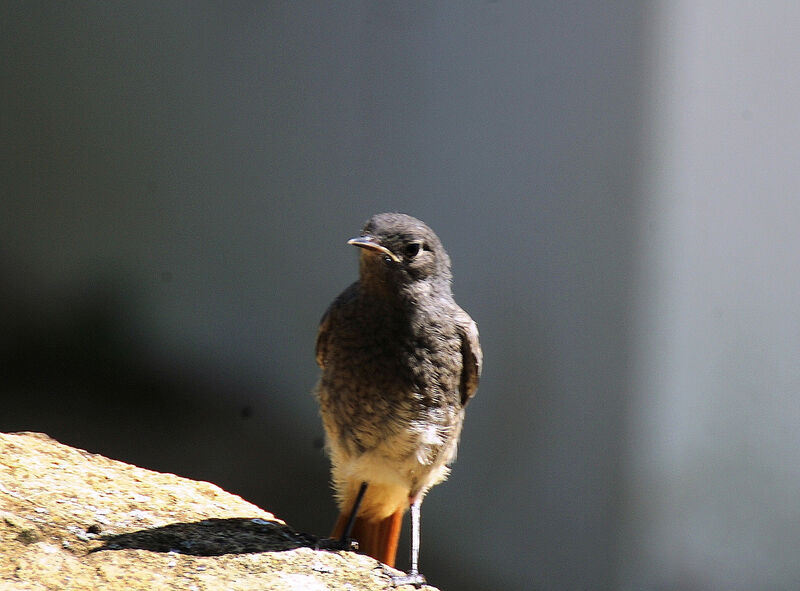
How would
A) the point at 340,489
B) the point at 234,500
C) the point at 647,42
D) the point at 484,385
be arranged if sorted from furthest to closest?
the point at 484,385 → the point at 647,42 → the point at 340,489 → the point at 234,500

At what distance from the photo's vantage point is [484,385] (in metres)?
5.46

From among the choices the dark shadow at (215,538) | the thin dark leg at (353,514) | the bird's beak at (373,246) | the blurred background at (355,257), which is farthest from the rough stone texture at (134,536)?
the blurred background at (355,257)

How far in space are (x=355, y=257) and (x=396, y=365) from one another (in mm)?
2451

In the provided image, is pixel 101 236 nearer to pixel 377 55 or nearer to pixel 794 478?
pixel 377 55

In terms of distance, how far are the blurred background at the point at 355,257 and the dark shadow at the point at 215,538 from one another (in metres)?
2.56

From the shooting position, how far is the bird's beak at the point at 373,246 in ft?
9.84

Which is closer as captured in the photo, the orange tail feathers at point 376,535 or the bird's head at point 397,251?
the bird's head at point 397,251

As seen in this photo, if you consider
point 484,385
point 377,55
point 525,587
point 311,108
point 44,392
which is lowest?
point 525,587

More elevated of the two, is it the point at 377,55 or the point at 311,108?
the point at 377,55

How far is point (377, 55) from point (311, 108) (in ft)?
1.60

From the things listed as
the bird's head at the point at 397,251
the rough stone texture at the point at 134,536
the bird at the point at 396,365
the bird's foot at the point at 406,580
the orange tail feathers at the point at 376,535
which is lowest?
the orange tail feathers at the point at 376,535


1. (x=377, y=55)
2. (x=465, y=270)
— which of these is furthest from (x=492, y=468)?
(x=377, y=55)

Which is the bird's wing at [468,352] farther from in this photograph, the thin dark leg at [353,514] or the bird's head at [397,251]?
the thin dark leg at [353,514]

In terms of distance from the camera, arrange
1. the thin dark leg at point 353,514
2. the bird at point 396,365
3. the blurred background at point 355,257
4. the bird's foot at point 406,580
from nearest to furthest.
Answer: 1. the bird's foot at point 406,580
2. the bird at point 396,365
3. the thin dark leg at point 353,514
4. the blurred background at point 355,257
